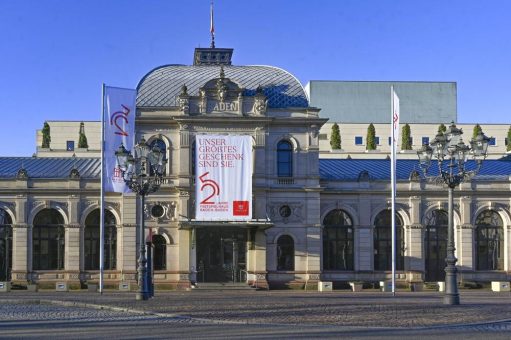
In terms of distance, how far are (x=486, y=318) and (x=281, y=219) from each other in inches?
1068

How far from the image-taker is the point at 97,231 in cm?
5622

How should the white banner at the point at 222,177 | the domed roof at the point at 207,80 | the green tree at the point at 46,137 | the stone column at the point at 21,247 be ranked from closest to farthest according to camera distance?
the white banner at the point at 222,177
the stone column at the point at 21,247
the domed roof at the point at 207,80
the green tree at the point at 46,137

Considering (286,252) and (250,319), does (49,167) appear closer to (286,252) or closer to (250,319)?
(286,252)

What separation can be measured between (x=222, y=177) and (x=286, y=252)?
21.8 feet

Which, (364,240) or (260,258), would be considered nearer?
(260,258)

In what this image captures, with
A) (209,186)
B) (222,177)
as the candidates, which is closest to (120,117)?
(209,186)

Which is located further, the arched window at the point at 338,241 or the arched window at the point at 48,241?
the arched window at the point at 338,241

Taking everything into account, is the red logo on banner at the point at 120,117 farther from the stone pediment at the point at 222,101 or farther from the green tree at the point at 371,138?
the green tree at the point at 371,138

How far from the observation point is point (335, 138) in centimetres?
9562

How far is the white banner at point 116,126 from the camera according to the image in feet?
160

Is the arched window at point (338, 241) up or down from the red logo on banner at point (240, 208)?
down

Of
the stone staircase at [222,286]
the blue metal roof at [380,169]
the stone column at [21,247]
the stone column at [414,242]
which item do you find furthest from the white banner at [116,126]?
the stone column at [414,242]

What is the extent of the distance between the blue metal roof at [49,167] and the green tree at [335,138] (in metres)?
39.3

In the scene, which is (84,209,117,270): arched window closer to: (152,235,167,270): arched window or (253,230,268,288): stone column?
(152,235,167,270): arched window
